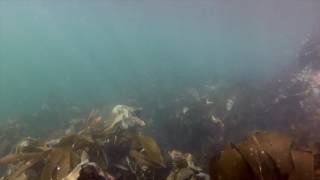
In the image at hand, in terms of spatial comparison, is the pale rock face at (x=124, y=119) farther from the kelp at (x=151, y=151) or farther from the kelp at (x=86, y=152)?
the kelp at (x=151, y=151)

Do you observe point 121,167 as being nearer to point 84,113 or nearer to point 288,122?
point 288,122

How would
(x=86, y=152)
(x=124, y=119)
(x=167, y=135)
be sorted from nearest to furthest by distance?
(x=86, y=152) < (x=124, y=119) < (x=167, y=135)

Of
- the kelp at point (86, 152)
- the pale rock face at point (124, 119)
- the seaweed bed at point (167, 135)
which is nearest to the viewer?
the seaweed bed at point (167, 135)

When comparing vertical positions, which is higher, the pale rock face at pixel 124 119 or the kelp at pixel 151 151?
the pale rock face at pixel 124 119

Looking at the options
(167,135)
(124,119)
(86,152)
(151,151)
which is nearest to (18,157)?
(86,152)

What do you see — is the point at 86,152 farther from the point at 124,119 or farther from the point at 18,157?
the point at 124,119

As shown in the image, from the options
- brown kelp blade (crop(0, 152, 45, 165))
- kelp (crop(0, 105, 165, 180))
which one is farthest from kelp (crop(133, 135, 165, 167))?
brown kelp blade (crop(0, 152, 45, 165))

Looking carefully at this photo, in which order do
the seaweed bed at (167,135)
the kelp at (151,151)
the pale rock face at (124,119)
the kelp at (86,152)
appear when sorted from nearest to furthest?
the seaweed bed at (167,135), the kelp at (86,152), the kelp at (151,151), the pale rock face at (124,119)

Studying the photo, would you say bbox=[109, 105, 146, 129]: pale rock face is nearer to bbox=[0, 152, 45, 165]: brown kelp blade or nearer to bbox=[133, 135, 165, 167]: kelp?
bbox=[133, 135, 165, 167]: kelp

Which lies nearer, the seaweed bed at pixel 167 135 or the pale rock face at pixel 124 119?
the seaweed bed at pixel 167 135

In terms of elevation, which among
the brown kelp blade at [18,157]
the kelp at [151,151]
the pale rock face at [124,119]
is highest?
the pale rock face at [124,119]

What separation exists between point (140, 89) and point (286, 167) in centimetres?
1533

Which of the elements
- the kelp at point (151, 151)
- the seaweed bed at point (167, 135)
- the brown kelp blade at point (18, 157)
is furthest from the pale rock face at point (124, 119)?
the brown kelp blade at point (18, 157)

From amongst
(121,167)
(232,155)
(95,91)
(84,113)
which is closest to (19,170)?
(121,167)
